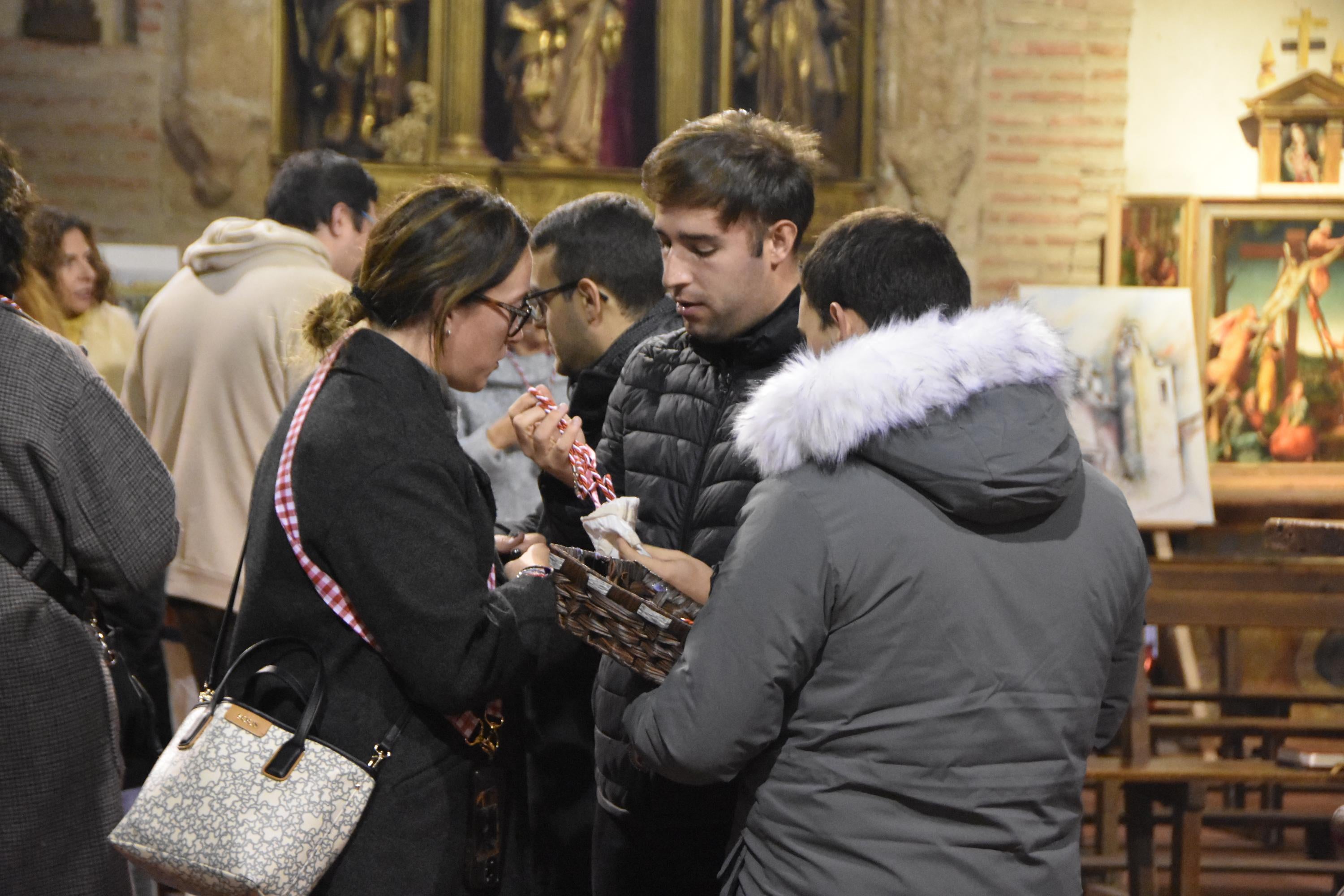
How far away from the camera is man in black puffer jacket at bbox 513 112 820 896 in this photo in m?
2.32

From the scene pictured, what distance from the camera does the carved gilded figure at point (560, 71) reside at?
25.9ft

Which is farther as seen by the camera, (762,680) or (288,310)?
(288,310)

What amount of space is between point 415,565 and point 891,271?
2.54ft

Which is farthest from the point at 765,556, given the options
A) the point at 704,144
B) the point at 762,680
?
the point at 704,144

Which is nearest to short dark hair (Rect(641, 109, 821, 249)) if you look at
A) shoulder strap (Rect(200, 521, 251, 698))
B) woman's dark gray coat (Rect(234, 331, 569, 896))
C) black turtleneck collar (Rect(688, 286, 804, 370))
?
black turtleneck collar (Rect(688, 286, 804, 370))

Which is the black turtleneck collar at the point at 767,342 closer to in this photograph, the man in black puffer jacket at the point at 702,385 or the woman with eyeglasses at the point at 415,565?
the man in black puffer jacket at the point at 702,385

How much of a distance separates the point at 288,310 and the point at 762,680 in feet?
8.50

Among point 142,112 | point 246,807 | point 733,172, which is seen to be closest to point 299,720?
point 246,807

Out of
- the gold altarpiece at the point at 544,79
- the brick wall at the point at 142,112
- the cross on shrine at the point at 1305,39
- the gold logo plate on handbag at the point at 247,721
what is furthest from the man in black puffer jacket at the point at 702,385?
the cross on shrine at the point at 1305,39

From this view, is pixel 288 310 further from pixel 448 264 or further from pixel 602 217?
pixel 448 264

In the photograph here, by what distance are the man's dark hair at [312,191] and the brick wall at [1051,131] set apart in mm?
4946

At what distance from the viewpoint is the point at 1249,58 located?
8273mm

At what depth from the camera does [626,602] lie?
178 centimetres

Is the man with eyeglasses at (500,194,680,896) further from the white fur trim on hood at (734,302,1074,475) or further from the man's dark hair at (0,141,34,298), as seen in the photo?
the white fur trim on hood at (734,302,1074,475)
